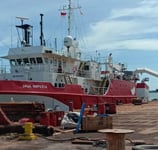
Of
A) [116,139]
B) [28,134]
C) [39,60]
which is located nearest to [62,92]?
[39,60]

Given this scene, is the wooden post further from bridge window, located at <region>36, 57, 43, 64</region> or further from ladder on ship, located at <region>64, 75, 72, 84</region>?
ladder on ship, located at <region>64, 75, 72, 84</region>

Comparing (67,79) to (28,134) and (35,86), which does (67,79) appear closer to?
(35,86)

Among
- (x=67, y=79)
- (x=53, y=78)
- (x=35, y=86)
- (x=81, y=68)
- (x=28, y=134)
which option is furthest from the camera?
(x=81, y=68)

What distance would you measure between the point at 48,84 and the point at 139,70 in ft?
78.7

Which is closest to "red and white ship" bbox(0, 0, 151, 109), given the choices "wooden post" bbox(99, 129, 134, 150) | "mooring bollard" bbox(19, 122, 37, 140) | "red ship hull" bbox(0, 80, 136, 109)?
"red ship hull" bbox(0, 80, 136, 109)

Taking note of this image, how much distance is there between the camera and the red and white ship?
22.6m

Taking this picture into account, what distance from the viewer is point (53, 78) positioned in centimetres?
2567

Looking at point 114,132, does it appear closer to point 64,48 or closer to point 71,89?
point 71,89

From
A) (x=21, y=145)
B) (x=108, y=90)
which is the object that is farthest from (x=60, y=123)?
(x=108, y=90)

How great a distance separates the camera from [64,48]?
2958 cm

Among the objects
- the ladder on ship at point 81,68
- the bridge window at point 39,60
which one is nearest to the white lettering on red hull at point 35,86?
the bridge window at point 39,60

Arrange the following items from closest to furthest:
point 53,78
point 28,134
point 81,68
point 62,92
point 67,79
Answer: point 28,134 → point 62,92 → point 53,78 → point 67,79 → point 81,68

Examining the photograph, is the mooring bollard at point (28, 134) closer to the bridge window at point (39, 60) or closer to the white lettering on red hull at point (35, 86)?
the white lettering on red hull at point (35, 86)

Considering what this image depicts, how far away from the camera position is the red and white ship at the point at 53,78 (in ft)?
74.1
